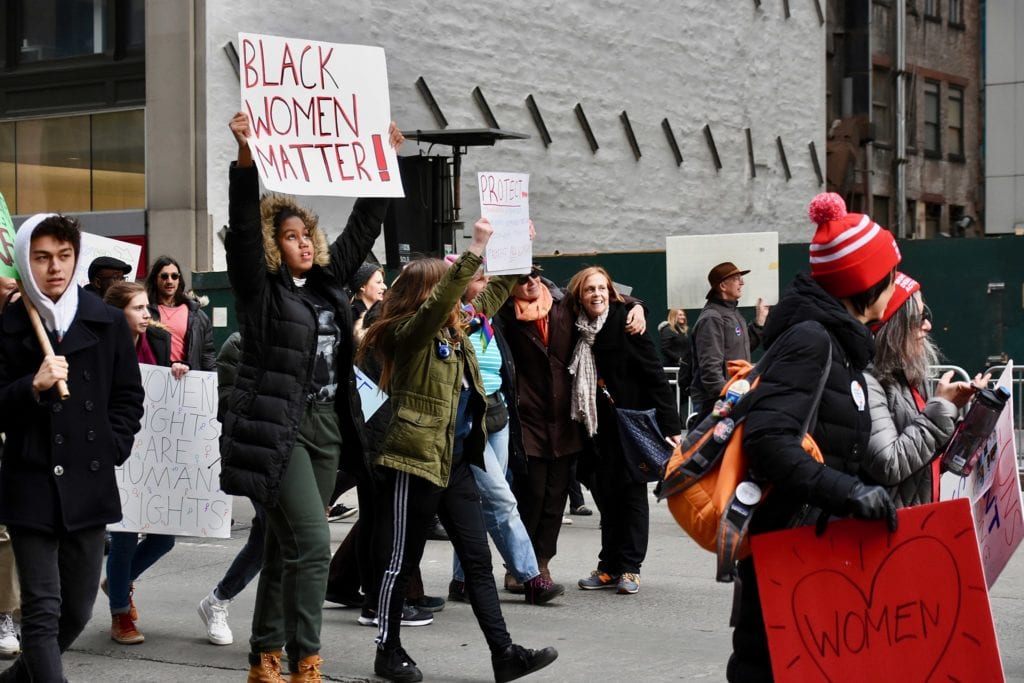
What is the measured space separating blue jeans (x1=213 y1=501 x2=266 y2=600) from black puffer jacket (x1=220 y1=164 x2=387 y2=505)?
1.08 m

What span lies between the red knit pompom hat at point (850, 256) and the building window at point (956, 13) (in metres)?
39.1

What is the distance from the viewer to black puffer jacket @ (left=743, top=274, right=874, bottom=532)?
4.02 meters

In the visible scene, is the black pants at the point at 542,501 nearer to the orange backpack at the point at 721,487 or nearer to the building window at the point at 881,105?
the orange backpack at the point at 721,487

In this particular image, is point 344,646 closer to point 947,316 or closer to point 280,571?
point 280,571

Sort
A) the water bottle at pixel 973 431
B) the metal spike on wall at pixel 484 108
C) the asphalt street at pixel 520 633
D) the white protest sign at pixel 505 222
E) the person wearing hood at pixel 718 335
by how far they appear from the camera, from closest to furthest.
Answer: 1. the water bottle at pixel 973 431
2. the asphalt street at pixel 520 633
3. the white protest sign at pixel 505 222
4. the person wearing hood at pixel 718 335
5. the metal spike on wall at pixel 484 108

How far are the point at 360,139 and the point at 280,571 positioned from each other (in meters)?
1.82

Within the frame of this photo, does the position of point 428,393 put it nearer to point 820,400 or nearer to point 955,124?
point 820,400

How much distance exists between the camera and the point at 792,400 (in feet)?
13.5

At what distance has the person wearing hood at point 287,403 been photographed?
578cm

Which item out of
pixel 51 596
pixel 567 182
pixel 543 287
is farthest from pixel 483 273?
pixel 567 182

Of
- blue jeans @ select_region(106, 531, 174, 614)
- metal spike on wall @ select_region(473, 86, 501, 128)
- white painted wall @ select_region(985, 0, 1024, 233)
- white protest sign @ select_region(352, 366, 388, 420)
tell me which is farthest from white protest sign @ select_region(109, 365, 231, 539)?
white painted wall @ select_region(985, 0, 1024, 233)

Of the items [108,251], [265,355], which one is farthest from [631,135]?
[265,355]

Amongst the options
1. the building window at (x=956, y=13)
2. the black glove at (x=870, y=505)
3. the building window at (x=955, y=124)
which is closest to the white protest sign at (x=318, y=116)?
the black glove at (x=870, y=505)

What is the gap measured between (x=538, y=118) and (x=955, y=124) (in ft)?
60.1
